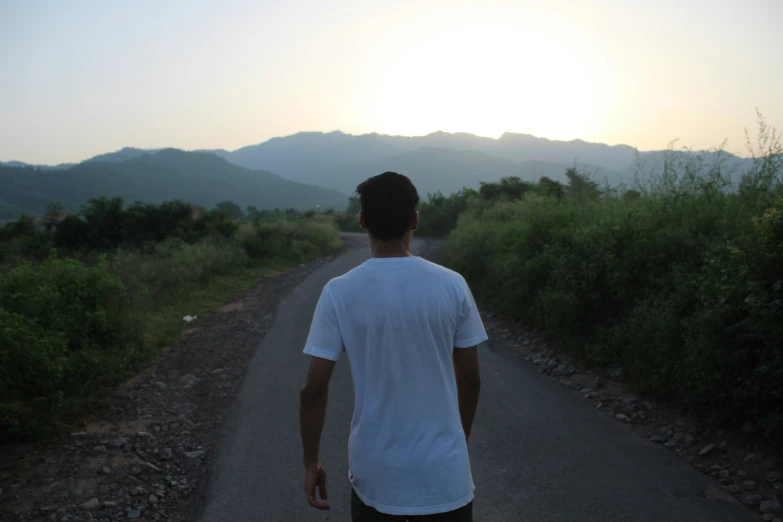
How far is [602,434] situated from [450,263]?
12264mm

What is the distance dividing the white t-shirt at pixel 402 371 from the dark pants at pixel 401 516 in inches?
1.6

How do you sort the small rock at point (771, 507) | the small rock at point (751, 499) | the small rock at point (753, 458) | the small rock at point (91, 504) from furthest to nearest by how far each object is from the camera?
the small rock at point (753, 458) → the small rock at point (91, 504) → the small rock at point (751, 499) → the small rock at point (771, 507)

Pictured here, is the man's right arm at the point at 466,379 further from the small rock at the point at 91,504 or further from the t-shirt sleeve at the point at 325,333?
the small rock at the point at 91,504

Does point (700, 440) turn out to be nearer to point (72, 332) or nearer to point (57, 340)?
point (57, 340)

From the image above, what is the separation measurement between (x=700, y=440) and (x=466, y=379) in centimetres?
392

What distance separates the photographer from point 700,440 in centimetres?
489

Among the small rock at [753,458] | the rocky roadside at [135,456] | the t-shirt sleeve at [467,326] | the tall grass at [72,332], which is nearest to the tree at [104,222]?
the tall grass at [72,332]

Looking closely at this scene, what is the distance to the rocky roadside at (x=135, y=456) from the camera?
4.00m

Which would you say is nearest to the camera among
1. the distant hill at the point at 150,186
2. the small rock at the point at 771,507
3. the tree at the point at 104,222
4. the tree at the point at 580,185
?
the small rock at the point at 771,507

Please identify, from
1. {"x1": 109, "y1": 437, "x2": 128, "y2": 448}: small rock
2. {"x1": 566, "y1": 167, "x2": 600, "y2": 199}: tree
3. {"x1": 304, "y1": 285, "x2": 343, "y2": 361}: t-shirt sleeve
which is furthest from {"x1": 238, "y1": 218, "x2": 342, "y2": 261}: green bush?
{"x1": 304, "y1": 285, "x2": 343, "y2": 361}: t-shirt sleeve

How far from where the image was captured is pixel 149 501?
4117 mm

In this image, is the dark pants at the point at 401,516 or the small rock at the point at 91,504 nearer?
the dark pants at the point at 401,516

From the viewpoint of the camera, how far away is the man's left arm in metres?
1.94

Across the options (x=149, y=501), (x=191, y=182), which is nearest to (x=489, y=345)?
(x=149, y=501)
